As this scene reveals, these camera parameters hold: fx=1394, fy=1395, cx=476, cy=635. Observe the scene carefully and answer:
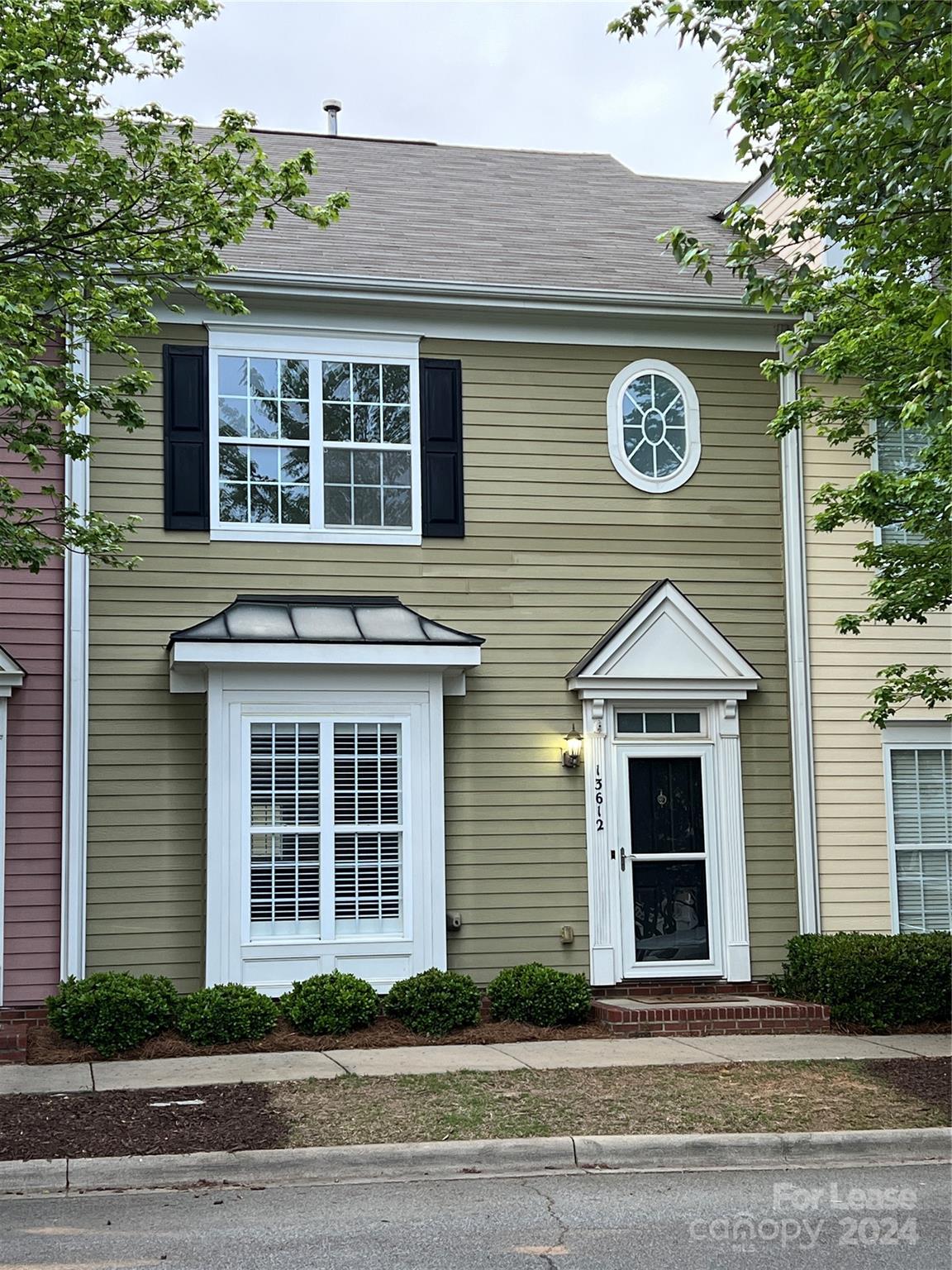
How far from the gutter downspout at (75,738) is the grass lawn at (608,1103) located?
308cm

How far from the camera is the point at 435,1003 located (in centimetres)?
1123

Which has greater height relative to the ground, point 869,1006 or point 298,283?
point 298,283

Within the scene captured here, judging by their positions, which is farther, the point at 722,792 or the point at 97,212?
the point at 722,792

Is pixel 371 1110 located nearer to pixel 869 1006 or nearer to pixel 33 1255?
pixel 33 1255

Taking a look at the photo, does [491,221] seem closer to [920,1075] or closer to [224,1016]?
[224,1016]

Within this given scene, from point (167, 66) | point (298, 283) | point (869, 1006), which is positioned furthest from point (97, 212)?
point (869, 1006)

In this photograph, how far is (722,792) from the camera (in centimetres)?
1284

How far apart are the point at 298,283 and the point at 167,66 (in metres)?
2.98

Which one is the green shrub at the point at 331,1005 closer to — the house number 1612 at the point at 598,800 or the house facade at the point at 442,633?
the house facade at the point at 442,633

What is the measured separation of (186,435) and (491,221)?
452cm

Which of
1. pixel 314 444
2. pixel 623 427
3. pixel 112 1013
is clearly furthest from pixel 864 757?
pixel 112 1013

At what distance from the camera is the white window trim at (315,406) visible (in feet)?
40.0

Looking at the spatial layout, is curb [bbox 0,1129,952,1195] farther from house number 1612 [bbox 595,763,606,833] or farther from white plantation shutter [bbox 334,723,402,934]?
house number 1612 [bbox 595,763,606,833]

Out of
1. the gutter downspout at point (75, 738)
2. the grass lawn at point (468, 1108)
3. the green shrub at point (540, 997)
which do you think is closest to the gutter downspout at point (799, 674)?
the green shrub at point (540, 997)
